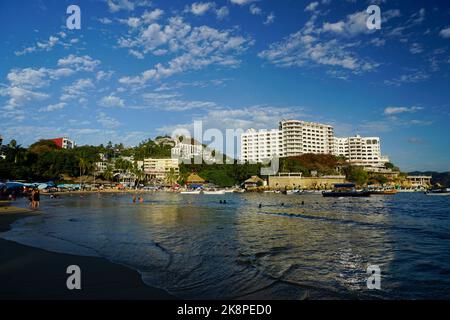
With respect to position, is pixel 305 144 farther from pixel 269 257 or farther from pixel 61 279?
pixel 61 279

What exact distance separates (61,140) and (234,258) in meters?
198

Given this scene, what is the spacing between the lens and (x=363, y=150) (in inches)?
7392

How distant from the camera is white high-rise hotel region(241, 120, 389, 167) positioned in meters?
175

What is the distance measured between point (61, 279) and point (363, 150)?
19844cm

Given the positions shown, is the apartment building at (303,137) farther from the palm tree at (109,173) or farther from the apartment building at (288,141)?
the palm tree at (109,173)

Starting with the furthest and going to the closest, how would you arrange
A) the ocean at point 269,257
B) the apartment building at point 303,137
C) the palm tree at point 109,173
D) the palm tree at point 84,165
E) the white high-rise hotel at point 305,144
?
the white high-rise hotel at point 305,144
the apartment building at point 303,137
the palm tree at point 109,173
the palm tree at point 84,165
the ocean at point 269,257

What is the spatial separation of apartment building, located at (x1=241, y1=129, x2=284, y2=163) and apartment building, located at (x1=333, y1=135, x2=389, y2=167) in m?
36.5

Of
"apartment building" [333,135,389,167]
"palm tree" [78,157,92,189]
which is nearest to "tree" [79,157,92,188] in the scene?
"palm tree" [78,157,92,189]

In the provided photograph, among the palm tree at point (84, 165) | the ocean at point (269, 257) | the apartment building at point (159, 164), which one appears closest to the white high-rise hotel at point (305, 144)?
the apartment building at point (159, 164)

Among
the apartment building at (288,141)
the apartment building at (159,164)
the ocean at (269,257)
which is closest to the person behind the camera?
the ocean at (269,257)

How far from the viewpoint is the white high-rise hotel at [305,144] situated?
574ft

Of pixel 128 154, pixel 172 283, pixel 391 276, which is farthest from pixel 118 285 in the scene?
pixel 128 154

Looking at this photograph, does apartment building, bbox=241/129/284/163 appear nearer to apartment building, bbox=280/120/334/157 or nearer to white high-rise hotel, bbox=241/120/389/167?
white high-rise hotel, bbox=241/120/389/167
